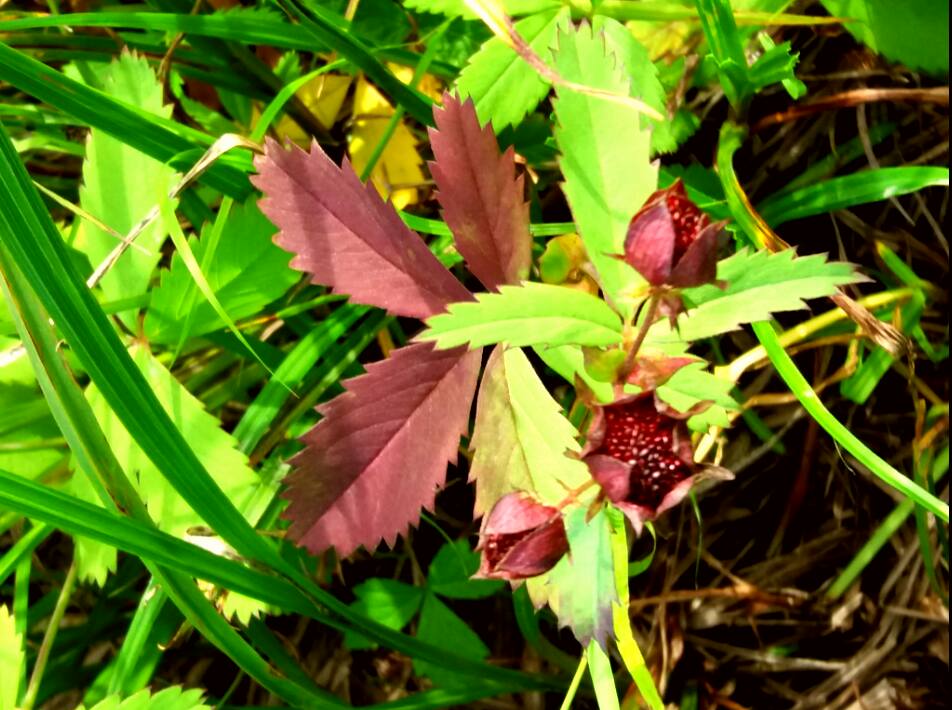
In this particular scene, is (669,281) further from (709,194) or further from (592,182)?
(709,194)

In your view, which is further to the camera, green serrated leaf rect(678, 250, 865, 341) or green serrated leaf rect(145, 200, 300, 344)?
green serrated leaf rect(145, 200, 300, 344)

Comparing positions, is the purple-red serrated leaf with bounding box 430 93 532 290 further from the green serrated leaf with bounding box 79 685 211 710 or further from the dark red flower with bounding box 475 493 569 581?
the green serrated leaf with bounding box 79 685 211 710

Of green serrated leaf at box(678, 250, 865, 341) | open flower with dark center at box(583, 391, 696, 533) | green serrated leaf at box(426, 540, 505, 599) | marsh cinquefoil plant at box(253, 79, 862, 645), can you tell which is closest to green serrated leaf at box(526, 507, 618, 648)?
marsh cinquefoil plant at box(253, 79, 862, 645)

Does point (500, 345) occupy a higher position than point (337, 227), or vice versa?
point (337, 227)

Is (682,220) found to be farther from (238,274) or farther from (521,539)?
(238,274)

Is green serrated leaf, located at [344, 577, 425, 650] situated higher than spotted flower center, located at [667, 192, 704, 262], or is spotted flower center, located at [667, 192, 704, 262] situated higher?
spotted flower center, located at [667, 192, 704, 262]

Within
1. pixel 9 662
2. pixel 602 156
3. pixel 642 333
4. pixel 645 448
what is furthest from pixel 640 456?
pixel 9 662
